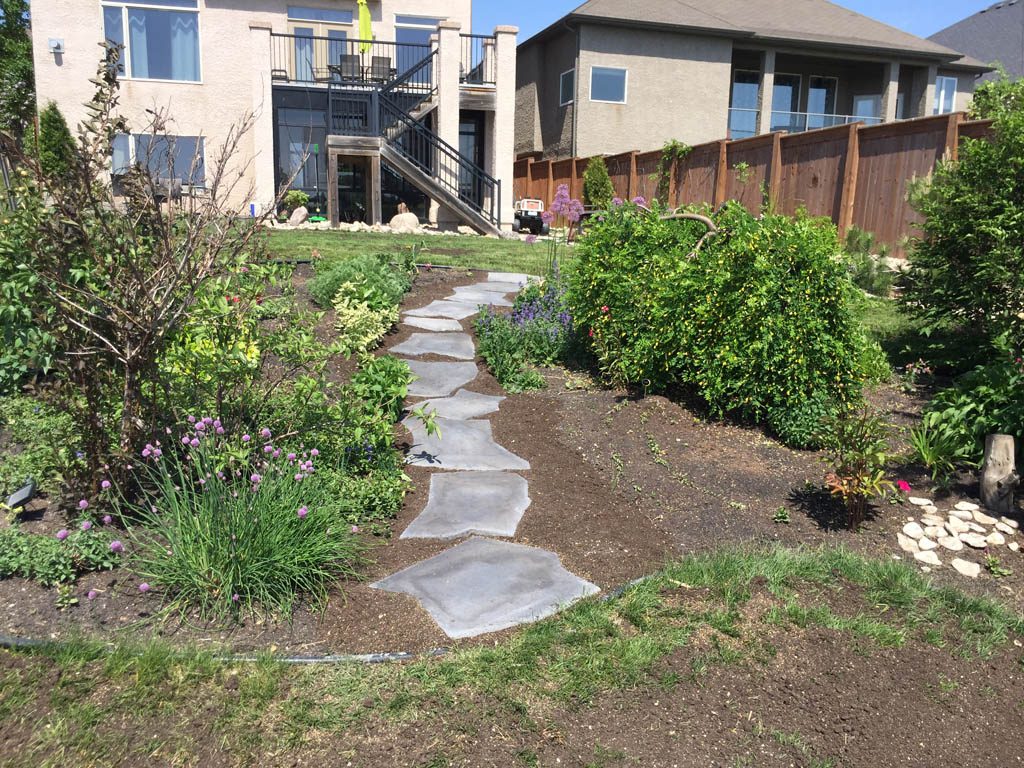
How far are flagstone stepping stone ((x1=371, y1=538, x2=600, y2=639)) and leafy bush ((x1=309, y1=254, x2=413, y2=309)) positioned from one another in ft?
13.9

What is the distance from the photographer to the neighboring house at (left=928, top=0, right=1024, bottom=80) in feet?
109

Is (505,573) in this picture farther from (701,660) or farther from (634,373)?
(634,373)

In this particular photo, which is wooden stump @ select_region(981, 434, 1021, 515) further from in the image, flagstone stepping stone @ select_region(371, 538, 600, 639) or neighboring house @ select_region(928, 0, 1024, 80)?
neighboring house @ select_region(928, 0, 1024, 80)

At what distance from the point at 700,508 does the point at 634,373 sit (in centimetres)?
172

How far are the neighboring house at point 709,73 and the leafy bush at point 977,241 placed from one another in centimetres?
1914

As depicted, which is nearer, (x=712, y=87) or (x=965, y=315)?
(x=965, y=315)

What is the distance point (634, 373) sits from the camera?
5996 mm

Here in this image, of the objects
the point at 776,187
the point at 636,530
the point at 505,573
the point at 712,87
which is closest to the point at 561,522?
the point at 636,530

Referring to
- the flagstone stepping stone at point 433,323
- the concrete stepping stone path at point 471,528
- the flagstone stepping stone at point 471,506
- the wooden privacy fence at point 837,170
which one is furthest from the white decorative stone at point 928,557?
the wooden privacy fence at point 837,170

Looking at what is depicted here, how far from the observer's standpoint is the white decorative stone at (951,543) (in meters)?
4.11

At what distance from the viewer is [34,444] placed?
14.9 ft

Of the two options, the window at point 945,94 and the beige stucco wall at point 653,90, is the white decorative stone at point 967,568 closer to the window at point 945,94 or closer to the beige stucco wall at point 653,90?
the beige stucco wall at point 653,90

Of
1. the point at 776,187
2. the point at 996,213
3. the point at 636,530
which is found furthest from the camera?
the point at 776,187

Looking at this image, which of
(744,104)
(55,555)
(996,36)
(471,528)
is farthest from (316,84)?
(996,36)
